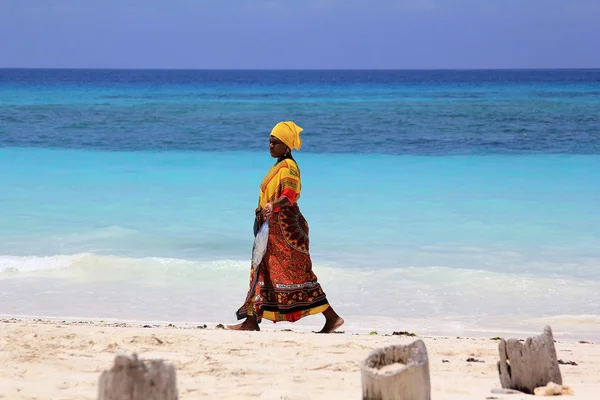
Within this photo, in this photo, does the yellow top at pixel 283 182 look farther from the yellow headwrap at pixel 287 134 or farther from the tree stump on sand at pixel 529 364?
the tree stump on sand at pixel 529 364

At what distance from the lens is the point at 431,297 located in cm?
720

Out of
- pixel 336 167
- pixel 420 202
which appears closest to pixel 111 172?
pixel 336 167

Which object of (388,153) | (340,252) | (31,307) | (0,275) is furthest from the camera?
(388,153)

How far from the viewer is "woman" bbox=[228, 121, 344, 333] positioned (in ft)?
17.7

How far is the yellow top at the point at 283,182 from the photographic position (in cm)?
539

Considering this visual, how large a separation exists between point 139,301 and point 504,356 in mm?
3896

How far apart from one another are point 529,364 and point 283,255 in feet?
6.47

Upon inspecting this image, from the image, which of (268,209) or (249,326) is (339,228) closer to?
(249,326)

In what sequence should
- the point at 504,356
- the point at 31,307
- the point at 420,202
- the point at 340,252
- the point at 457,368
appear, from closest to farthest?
the point at 504,356 < the point at 457,368 < the point at 31,307 < the point at 340,252 < the point at 420,202

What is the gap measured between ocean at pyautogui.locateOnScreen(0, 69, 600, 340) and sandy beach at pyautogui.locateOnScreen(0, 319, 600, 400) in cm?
114

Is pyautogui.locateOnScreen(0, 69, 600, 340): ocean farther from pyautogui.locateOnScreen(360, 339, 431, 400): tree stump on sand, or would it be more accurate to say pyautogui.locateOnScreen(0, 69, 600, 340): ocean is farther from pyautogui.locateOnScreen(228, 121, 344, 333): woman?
pyautogui.locateOnScreen(360, 339, 431, 400): tree stump on sand

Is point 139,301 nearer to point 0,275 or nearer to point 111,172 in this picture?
point 0,275

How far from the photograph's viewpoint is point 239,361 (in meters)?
4.59

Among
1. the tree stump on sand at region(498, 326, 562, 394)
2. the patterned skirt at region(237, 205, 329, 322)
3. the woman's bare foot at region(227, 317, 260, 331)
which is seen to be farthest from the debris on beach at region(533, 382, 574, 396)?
the woman's bare foot at region(227, 317, 260, 331)
